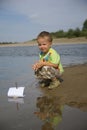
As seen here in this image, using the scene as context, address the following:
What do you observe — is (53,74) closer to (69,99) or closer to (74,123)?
(69,99)

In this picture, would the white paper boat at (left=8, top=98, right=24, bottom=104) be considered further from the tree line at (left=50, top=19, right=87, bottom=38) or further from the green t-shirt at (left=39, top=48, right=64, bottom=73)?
the tree line at (left=50, top=19, right=87, bottom=38)

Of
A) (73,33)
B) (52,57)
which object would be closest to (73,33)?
(73,33)

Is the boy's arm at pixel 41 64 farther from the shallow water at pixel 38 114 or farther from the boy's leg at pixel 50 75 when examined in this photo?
Answer: the shallow water at pixel 38 114

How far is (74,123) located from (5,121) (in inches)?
31.9

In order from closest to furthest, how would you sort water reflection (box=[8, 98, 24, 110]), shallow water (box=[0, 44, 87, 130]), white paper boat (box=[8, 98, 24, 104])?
shallow water (box=[0, 44, 87, 130]) → water reflection (box=[8, 98, 24, 110]) → white paper boat (box=[8, 98, 24, 104])

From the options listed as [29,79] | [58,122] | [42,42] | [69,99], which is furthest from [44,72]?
[58,122]

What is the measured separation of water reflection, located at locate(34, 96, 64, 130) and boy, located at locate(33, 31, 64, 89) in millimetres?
688

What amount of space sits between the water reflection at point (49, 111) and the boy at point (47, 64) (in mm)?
688

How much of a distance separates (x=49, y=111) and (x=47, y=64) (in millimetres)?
1626

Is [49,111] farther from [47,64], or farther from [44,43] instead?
[44,43]

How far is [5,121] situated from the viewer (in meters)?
3.89

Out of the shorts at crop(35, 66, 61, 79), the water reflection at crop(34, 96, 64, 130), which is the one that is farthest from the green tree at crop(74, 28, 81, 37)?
the water reflection at crop(34, 96, 64, 130)

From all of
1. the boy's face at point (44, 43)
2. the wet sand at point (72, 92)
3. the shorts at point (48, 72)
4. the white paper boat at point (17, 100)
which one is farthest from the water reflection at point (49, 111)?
the boy's face at point (44, 43)

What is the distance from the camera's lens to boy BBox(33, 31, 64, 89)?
582 centimetres
